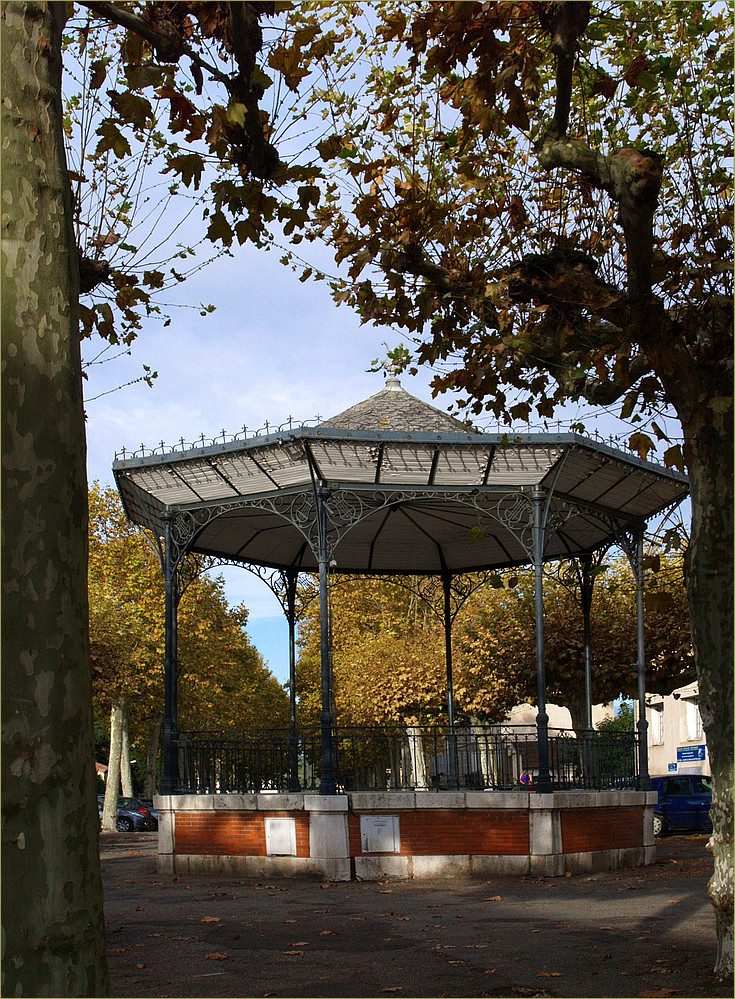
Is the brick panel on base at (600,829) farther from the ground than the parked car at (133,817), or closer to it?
farther from the ground

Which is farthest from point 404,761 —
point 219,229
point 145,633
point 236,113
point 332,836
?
point 145,633

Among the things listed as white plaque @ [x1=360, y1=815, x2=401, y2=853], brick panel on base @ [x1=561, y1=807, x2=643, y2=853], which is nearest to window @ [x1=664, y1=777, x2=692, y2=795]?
brick panel on base @ [x1=561, y1=807, x2=643, y2=853]

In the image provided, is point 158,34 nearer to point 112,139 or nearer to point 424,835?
point 112,139

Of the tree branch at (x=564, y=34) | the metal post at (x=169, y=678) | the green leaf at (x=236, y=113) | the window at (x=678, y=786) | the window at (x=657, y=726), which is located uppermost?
the tree branch at (x=564, y=34)

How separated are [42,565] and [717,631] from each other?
4.84 metres

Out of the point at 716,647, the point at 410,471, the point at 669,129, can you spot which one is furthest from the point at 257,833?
the point at 669,129

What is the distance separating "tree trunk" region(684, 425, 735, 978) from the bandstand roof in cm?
633

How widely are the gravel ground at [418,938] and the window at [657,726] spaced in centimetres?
3401

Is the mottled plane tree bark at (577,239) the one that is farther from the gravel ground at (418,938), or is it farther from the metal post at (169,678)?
the metal post at (169,678)

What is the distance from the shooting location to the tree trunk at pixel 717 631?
6.70 meters

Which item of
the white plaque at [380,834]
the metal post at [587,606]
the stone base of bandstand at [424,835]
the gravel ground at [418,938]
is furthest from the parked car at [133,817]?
the white plaque at [380,834]

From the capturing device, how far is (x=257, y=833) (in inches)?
575

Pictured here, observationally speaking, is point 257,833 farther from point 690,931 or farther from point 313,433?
point 690,931

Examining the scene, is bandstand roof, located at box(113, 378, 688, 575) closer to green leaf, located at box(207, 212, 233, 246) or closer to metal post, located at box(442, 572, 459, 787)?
metal post, located at box(442, 572, 459, 787)
